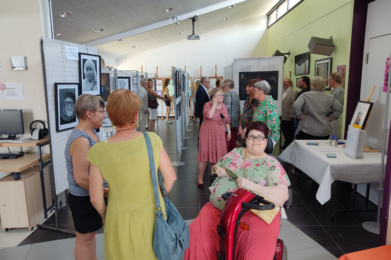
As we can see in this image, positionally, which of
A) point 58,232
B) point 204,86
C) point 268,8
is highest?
point 268,8

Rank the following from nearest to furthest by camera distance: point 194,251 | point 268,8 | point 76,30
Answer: point 194,251 < point 76,30 < point 268,8

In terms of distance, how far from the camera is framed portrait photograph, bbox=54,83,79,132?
8.92 ft

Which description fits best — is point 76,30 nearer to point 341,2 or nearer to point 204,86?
point 204,86

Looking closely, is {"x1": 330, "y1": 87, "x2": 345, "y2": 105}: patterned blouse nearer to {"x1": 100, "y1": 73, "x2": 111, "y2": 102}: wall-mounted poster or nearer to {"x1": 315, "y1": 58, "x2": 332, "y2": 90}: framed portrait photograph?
{"x1": 315, "y1": 58, "x2": 332, "y2": 90}: framed portrait photograph

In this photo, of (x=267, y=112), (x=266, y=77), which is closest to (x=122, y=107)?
(x=267, y=112)

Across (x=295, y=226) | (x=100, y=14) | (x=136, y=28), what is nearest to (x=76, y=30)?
(x=100, y=14)

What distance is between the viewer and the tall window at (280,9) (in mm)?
8572

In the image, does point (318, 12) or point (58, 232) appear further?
point (318, 12)

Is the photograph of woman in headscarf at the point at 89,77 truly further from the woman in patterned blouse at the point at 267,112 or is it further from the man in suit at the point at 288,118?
the man in suit at the point at 288,118

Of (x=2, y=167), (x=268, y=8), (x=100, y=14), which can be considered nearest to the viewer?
(x=2, y=167)

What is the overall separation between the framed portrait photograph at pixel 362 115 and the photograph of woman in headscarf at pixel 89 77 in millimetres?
3127

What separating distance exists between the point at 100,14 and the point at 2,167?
184 inches

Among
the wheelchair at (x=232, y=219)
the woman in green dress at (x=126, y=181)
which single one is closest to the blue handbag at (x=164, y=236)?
the woman in green dress at (x=126, y=181)

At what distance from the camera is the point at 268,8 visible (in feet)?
36.0
